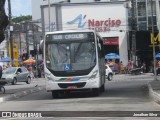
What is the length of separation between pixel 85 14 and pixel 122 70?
894cm

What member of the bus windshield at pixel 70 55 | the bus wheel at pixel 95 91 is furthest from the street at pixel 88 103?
the bus windshield at pixel 70 55

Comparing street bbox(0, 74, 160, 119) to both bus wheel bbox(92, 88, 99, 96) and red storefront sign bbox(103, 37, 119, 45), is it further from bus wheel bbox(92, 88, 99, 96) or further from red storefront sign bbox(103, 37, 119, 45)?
red storefront sign bbox(103, 37, 119, 45)

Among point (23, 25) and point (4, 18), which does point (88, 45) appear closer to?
point (4, 18)

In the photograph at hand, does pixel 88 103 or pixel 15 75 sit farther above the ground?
pixel 88 103

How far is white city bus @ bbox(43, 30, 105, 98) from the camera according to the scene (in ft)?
77.4

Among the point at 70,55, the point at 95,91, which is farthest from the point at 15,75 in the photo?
the point at 70,55

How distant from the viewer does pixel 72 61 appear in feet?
78.0

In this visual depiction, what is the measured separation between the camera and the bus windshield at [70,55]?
23703 mm

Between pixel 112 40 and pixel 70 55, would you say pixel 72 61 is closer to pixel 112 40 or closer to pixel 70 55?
pixel 70 55

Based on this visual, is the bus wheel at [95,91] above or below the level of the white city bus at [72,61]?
below

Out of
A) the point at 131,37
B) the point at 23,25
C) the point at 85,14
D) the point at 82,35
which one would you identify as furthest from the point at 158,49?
the point at 82,35

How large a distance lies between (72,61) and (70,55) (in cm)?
30

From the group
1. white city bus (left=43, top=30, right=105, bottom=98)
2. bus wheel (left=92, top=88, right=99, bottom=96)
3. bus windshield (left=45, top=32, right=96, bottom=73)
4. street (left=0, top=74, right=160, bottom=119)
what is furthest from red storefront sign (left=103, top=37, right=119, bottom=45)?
bus windshield (left=45, top=32, right=96, bottom=73)

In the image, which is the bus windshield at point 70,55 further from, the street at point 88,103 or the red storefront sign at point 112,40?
the red storefront sign at point 112,40
